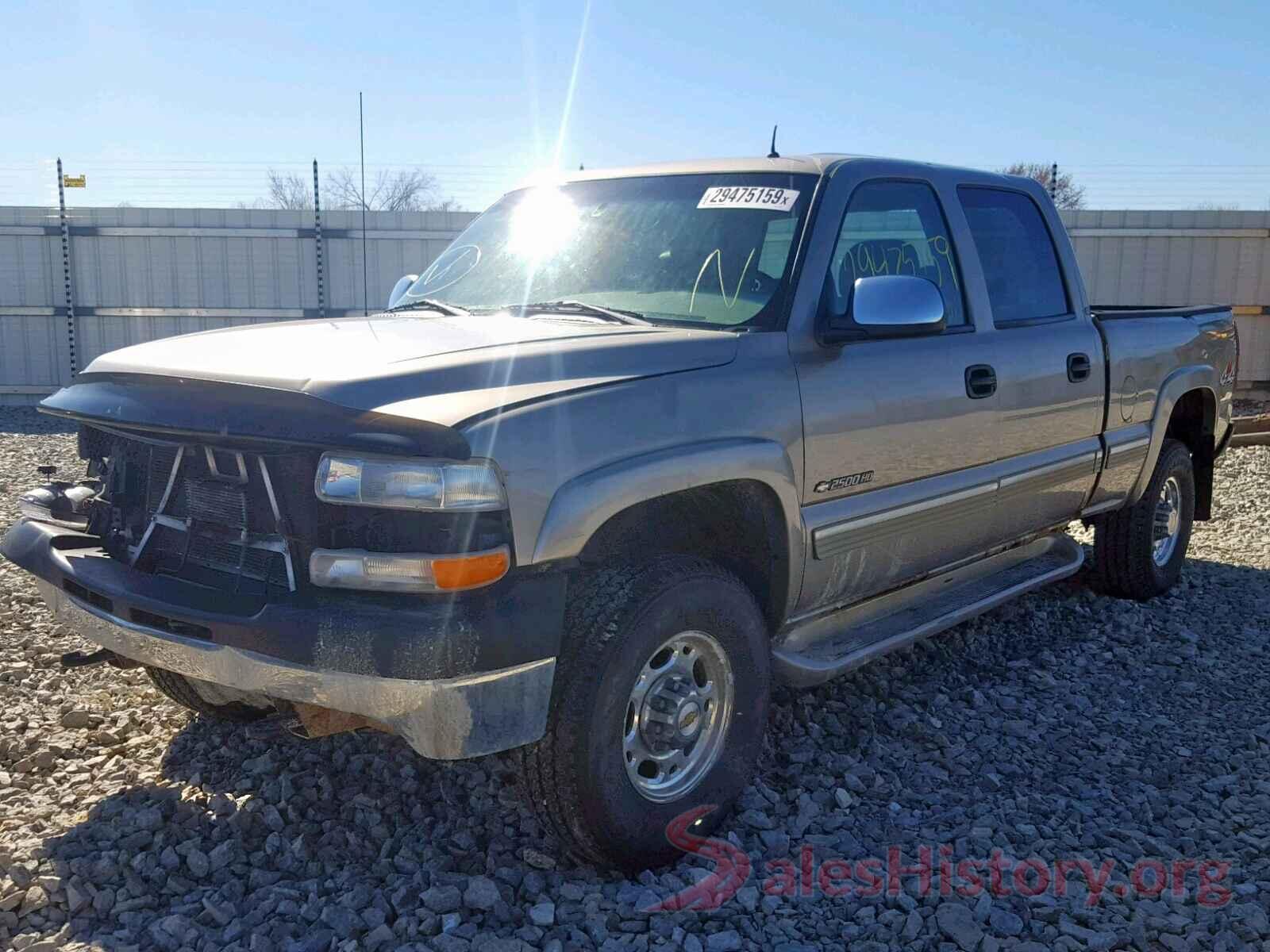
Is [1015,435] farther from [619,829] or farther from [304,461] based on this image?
[304,461]

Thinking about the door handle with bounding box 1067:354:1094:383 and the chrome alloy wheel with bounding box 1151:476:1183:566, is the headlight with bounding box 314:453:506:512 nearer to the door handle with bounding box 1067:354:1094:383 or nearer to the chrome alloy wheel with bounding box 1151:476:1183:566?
the door handle with bounding box 1067:354:1094:383

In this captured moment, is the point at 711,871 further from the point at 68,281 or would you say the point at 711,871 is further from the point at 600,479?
the point at 68,281

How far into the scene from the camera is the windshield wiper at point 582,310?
349 centimetres

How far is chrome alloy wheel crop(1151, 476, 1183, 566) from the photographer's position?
231 inches

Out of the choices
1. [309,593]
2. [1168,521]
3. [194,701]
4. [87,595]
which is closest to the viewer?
[309,593]

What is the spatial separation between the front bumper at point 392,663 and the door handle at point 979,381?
2.01m

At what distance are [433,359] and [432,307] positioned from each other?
1.26m

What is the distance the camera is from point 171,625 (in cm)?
278

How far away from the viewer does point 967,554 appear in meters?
4.35

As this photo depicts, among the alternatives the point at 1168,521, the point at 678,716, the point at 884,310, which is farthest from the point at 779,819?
the point at 1168,521

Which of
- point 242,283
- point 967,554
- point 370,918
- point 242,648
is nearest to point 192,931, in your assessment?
point 370,918

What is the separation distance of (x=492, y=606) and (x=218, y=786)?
1468mm

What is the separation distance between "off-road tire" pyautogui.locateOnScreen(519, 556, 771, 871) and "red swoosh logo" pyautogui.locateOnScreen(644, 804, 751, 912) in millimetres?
36

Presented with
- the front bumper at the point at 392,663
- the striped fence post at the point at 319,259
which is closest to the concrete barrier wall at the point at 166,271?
the striped fence post at the point at 319,259
